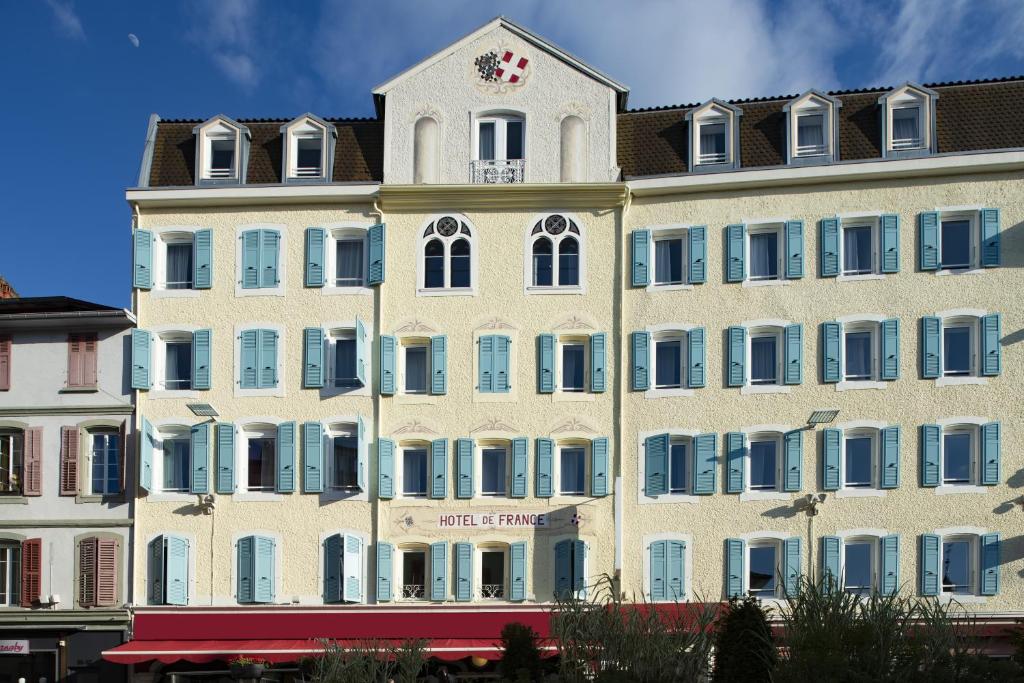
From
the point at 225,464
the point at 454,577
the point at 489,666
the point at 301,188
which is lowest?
the point at 489,666

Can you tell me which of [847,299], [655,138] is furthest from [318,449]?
[847,299]

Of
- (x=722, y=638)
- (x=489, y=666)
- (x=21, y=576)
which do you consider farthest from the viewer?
(x=21, y=576)

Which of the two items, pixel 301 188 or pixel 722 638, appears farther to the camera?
pixel 301 188

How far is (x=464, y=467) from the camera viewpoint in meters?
30.3

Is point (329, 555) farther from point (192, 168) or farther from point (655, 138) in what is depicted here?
point (655, 138)

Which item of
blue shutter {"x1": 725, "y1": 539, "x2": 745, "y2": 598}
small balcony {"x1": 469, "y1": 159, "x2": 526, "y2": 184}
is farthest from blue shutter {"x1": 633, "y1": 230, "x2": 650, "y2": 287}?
blue shutter {"x1": 725, "y1": 539, "x2": 745, "y2": 598}

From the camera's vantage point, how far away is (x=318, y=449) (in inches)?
1198

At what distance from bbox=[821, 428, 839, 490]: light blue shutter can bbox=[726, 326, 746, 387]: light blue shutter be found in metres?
2.52

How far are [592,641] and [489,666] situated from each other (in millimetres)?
10779

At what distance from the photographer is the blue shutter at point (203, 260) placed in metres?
31.4

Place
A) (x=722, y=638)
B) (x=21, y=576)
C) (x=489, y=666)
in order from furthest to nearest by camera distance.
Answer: (x=21, y=576)
(x=489, y=666)
(x=722, y=638)

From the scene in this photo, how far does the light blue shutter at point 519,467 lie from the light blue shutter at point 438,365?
2365 mm

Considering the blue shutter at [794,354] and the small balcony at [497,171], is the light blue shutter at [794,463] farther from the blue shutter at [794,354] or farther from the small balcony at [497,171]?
the small balcony at [497,171]

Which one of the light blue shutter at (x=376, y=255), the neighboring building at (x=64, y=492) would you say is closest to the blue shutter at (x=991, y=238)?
the light blue shutter at (x=376, y=255)
